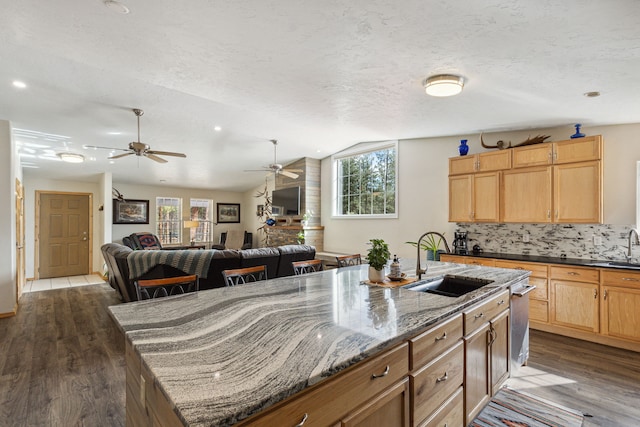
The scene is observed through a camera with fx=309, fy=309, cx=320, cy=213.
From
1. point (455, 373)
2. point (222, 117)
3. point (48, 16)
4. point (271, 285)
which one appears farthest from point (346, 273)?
point (222, 117)

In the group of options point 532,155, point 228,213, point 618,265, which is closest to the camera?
point 618,265

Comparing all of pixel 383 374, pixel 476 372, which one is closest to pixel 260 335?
pixel 383 374

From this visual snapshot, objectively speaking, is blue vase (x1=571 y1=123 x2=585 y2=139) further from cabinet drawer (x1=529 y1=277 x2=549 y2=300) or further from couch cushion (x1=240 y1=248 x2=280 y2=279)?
couch cushion (x1=240 y1=248 x2=280 y2=279)

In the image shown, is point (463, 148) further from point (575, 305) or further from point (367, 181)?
point (575, 305)

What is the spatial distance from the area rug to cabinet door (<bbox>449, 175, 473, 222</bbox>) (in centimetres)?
253

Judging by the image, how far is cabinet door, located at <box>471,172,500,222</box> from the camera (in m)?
4.13

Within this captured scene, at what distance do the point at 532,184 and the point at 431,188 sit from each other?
154 cm

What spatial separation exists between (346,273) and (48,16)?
2.88 m

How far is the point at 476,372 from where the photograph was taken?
1.89m

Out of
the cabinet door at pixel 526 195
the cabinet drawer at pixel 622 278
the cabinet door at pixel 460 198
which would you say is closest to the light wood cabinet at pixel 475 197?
the cabinet door at pixel 460 198

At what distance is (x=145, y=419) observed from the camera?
3.67 ft

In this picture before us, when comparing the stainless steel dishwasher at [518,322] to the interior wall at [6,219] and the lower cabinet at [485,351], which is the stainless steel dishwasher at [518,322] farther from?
the interior wall at [6,219]

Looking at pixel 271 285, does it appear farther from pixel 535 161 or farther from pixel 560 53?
pixel 535 161

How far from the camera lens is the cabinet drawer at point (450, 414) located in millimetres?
1502
